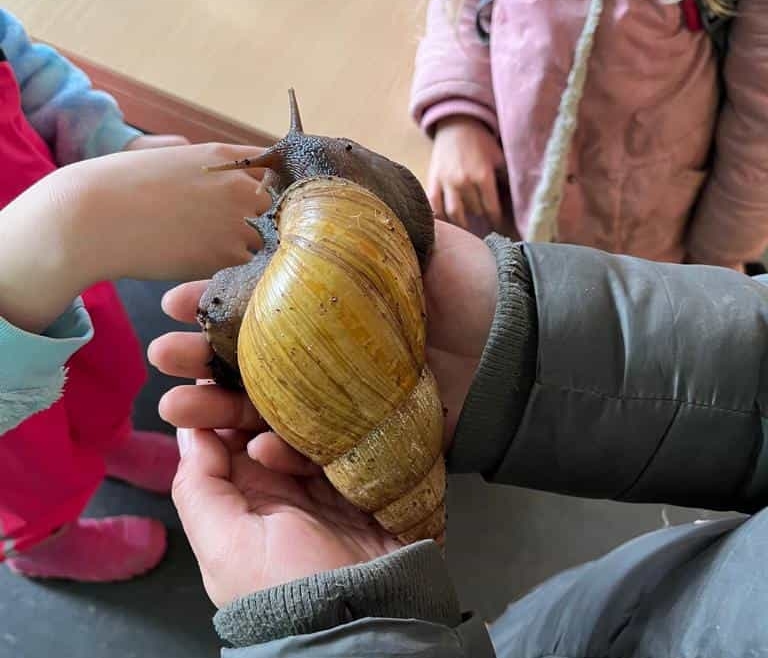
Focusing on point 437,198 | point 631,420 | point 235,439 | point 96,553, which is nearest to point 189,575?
point 96,553

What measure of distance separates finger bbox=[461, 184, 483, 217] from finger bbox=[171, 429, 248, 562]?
19.4 inches

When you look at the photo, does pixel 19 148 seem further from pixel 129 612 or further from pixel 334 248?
pixel 129 612

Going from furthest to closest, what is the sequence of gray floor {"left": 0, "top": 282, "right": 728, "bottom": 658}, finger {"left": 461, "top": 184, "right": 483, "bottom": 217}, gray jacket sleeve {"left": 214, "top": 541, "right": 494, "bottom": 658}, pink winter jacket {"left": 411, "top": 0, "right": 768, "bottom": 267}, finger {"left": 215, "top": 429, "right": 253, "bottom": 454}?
gray floor {"left": 0, "top": 282, "right": 728, "bottom": 658}, finger {"left": 461, "top": 184, "right": 483, "bottom": 217}, pink winter jacket {"left": 411, "top": 0, "right": 768, "bottom": 267}, finger {"left": 215, "top": 429, "right": 253, "bottom": 454}, gray jacket sleeve {"left": 214, "top": 541, "right": 494, "bottom": 658}

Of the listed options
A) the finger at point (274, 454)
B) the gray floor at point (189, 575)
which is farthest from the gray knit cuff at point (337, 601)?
the gray floor at point (189, 575)

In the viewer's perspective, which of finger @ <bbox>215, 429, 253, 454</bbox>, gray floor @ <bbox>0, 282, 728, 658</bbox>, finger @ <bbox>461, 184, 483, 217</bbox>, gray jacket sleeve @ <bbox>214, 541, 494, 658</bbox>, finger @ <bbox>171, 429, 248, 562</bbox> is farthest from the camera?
gray floor @ <bbox>0, 282, 728, 658</bbox>

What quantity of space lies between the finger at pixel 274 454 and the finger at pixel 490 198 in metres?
0.50

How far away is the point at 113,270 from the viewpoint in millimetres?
730

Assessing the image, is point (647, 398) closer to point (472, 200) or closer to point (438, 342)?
point (438, 342)

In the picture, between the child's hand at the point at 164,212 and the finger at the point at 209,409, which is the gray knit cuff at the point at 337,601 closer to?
the finger at the point at 209,409

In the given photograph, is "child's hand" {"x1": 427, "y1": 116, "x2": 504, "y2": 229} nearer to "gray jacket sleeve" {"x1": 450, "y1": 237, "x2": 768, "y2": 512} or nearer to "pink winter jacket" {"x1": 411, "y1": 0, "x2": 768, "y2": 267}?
"pink winter jacket" {"x1": 411, "y1": 0, "x2": 768, "y2": 267}

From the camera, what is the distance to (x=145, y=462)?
1177 mm

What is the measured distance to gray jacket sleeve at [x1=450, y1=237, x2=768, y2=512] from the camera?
0.58m

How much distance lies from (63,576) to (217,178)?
0.70m

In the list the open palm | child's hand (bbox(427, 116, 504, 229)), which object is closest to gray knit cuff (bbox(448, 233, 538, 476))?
the open palm
